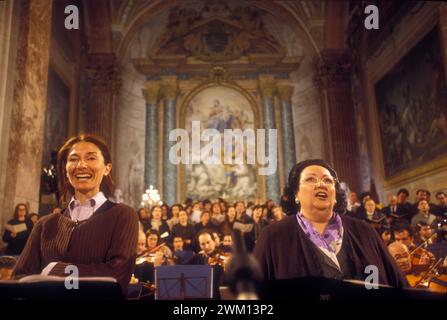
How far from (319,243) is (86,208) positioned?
145 cm

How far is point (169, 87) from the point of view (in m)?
15.3

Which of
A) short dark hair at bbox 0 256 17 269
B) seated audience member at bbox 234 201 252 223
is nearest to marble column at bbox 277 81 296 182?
seated audience member at bbox 234 201 252 223

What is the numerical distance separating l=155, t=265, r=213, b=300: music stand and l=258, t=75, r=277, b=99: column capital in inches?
472

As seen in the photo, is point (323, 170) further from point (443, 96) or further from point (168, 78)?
point (168, 78)

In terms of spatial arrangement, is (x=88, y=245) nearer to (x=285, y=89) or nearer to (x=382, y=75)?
(x=382, y=75)

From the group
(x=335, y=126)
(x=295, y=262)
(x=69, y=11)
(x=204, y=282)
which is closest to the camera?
(x=295, y=262)

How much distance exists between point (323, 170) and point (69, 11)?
1119 centimetres

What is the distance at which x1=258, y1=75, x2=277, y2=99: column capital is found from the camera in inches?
604

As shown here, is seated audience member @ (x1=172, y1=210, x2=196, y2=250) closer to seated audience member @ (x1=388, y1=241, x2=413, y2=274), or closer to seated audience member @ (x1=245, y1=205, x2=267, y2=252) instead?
seated audience member @ (x1=245, y1=205, x2=267, y2=252)

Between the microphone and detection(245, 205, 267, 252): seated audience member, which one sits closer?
the microphone

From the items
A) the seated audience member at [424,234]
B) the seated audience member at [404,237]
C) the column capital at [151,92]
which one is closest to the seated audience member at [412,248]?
the seated audience member at [404,237]

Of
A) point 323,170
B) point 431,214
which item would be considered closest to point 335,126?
point 431,214

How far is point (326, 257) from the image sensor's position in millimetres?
2234
